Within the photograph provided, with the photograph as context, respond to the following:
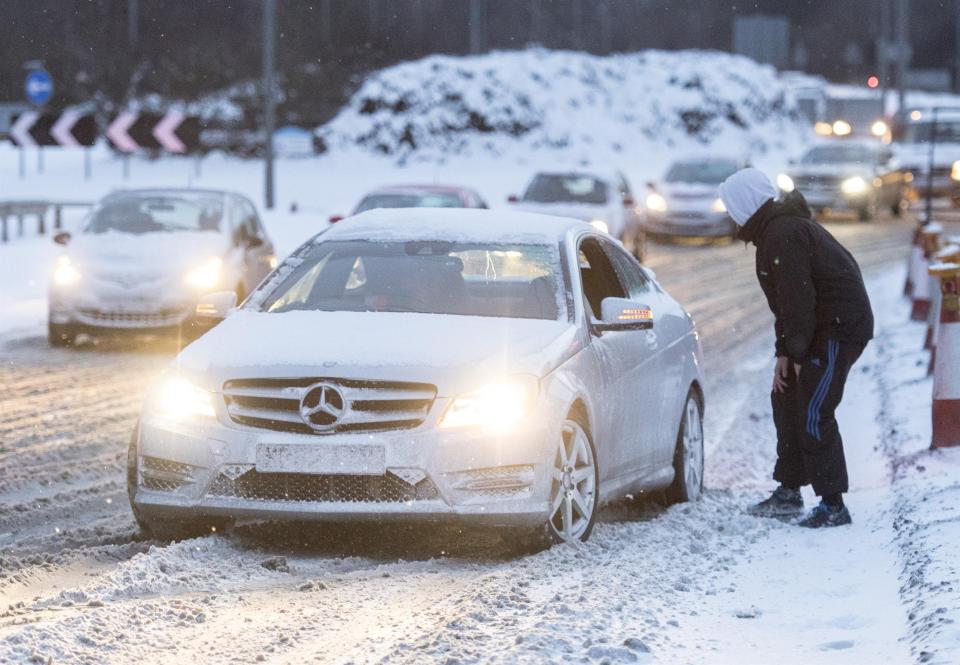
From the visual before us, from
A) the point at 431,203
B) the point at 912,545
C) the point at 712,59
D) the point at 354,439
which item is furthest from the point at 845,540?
the point at 712,59

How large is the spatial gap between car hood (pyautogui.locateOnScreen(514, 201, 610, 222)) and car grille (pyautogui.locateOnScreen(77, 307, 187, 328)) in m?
10.8

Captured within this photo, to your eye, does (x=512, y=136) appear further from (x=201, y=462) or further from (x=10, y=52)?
(x=201, y=462)

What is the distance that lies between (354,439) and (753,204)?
2.38m

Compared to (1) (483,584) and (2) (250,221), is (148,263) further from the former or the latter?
(1) (483,584)

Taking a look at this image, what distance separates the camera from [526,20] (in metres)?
75.8

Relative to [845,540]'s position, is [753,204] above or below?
above

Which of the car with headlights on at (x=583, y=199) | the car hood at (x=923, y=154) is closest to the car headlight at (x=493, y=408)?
the car with headlights on at (x=583, y=199)

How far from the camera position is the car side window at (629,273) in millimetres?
9070

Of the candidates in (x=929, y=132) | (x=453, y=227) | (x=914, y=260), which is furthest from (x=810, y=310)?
(x=929, y=132)

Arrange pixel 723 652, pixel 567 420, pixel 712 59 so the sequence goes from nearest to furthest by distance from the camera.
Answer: pixel 723 652, pixel 567 420, pixel 712 59

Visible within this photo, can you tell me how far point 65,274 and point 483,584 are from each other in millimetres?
10669

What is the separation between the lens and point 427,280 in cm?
827

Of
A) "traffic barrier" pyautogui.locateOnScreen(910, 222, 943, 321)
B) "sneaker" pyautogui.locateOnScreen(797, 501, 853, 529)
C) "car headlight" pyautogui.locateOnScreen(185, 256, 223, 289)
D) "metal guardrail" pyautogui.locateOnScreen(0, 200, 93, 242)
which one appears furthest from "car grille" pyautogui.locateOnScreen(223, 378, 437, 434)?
"metal guardrail" pyautogui.locateOnScreen(0, 200, 93, 242)

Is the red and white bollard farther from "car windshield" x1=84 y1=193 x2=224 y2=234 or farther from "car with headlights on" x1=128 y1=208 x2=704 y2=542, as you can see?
"car windshield" x1=84 y1=193 x2=224 y2=234
